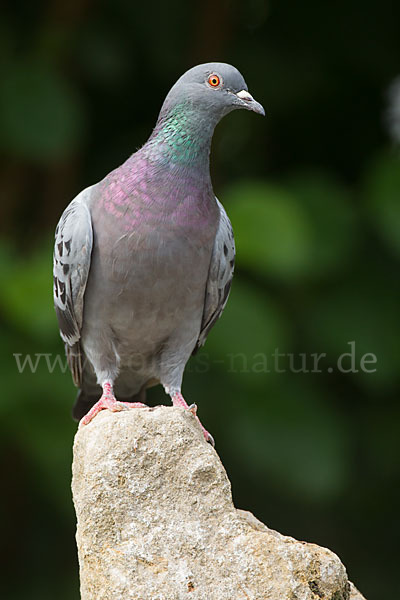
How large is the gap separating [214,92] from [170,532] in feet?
7.17

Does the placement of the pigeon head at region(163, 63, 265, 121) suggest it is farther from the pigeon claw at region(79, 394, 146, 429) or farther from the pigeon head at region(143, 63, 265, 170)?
the pigeon claw at region(79, 394, 146, 429)

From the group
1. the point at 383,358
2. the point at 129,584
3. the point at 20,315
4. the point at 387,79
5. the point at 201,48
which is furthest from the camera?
the point at 387,79

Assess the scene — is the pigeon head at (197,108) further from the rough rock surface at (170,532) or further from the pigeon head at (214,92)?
the rough rock surface at (170,532)

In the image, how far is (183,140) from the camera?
436cm

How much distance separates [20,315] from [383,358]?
284 cm

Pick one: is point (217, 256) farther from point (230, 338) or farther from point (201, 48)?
point (201, 48)

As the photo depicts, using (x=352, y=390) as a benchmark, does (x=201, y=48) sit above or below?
above

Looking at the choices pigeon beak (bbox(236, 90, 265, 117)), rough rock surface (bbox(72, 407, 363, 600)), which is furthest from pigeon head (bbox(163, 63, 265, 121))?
rough rock surface (bbox(72, 407, 363, 600))

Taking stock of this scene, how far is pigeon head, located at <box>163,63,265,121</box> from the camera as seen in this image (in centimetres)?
434

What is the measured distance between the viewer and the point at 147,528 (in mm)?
3258

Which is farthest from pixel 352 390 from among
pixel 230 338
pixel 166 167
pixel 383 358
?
pixel 166 167

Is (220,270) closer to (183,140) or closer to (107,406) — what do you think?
(183,140)

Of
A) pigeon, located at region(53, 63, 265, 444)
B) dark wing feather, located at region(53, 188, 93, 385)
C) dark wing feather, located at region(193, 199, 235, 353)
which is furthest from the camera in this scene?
dark wing feather, located at region(193, 199, 235, 353)

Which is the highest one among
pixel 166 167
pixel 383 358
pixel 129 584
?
pixel 166 167
